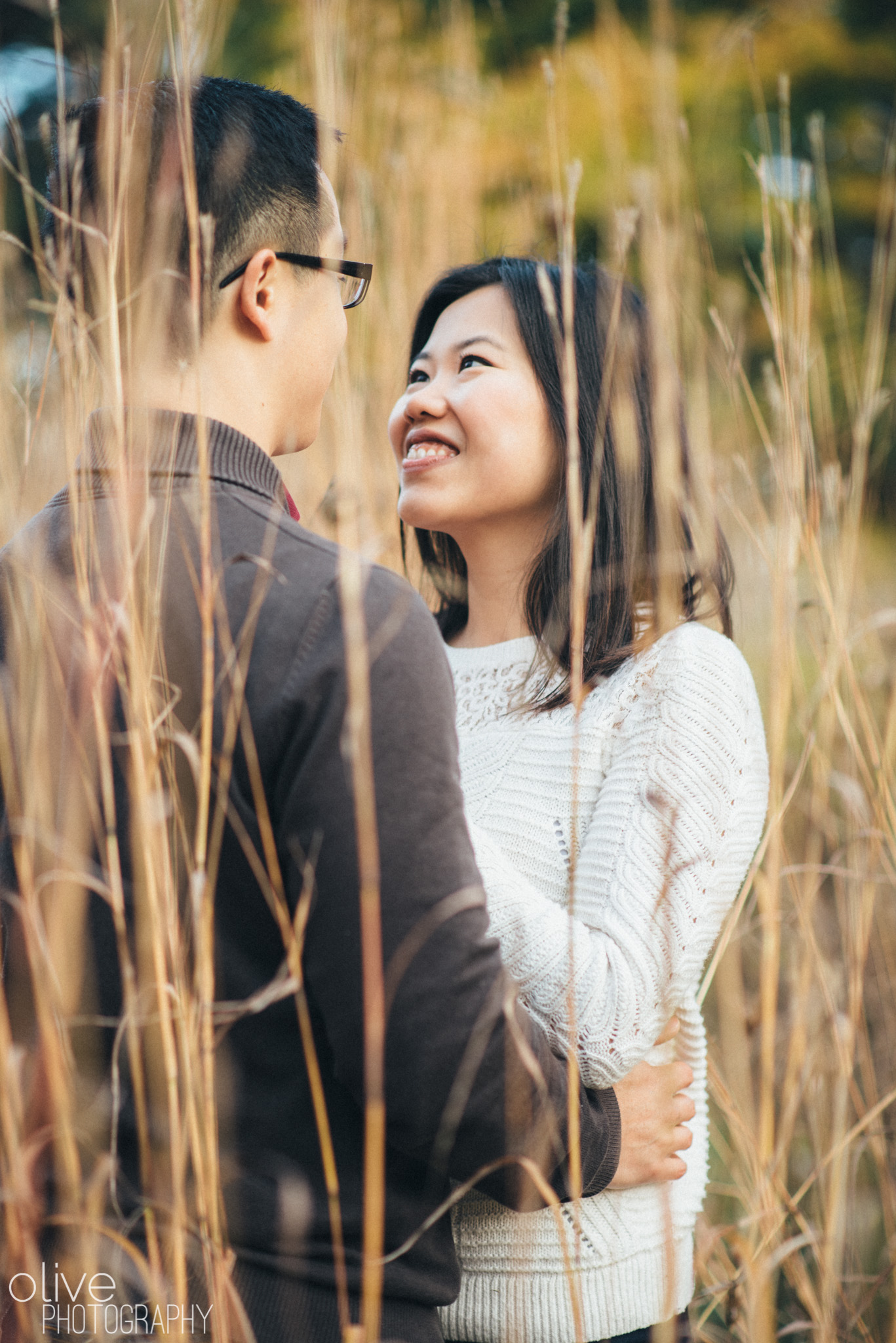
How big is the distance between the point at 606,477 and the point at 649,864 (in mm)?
554

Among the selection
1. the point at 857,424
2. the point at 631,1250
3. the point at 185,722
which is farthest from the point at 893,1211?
the point at 185,722

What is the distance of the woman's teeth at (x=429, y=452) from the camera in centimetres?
126

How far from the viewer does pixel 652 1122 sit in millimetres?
902

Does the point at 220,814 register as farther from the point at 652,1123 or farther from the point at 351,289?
the point at 351,289

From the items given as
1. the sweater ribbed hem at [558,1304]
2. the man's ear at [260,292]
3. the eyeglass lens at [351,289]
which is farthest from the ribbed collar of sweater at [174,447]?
the sweater ribbed hem at [558,1304]

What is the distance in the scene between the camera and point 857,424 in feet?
3.64

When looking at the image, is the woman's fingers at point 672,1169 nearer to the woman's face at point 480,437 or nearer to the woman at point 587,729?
the woman at point 587,729

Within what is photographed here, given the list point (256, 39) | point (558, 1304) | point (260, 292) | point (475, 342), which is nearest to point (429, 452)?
point (475, 342)

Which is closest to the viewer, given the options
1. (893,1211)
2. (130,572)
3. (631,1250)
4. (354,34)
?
(130,572)

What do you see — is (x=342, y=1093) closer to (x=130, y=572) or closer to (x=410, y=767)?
(x=410, y=767)

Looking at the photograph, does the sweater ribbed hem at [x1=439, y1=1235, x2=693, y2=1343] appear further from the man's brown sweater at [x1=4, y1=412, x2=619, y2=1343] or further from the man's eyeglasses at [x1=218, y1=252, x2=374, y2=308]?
the man's eyeglasses at [x1=218, y1=252, x2=374, y2=308]

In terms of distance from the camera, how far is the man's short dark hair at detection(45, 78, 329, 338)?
85 centimetres

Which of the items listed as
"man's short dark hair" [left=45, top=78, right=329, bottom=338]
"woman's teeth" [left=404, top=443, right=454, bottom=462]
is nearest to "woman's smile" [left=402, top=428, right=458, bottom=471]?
"woman's teeth" [left=404, top=443, right=454, bottom=462]

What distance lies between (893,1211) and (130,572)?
1.18 metres
